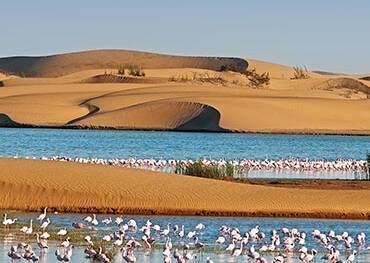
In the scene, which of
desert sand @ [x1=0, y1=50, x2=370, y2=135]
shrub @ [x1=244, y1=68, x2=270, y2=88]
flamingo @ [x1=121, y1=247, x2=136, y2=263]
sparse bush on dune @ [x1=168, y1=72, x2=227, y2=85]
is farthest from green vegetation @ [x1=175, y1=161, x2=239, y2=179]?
shrub @ [x1=244, y1=68, x2=270, y2=88]

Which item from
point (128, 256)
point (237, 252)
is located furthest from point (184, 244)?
point (128, 256)

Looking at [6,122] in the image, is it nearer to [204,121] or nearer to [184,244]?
[204,121]

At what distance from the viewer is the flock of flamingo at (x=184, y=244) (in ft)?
54.7

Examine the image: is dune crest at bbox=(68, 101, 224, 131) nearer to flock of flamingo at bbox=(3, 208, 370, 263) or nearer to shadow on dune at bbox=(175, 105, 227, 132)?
shadow on dune at bbox=(175, 105, 227, 132)

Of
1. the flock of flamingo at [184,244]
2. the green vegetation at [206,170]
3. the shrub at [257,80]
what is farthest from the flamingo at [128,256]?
the shrub at [257,80]

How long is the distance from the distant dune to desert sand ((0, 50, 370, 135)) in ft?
109

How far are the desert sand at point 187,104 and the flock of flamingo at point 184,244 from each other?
65946 mm

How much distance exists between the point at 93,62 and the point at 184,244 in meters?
152

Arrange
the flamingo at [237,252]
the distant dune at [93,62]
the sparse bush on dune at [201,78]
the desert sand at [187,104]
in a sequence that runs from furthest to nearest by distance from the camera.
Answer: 1. the distant dune at [93,62]
2. the sparse bush on dune at [201,78]
3. the desert sand at [187,104]
4. the flamingo at [237,252]

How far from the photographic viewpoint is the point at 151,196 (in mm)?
24734

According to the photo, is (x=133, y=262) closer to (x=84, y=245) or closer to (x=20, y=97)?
(x=84, y=245)

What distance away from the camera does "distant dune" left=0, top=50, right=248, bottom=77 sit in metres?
165

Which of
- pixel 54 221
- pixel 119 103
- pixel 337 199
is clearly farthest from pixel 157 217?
pixel 119 103

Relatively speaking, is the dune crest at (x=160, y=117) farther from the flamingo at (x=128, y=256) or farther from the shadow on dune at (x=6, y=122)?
the flamingo at (x=128, y=256)
